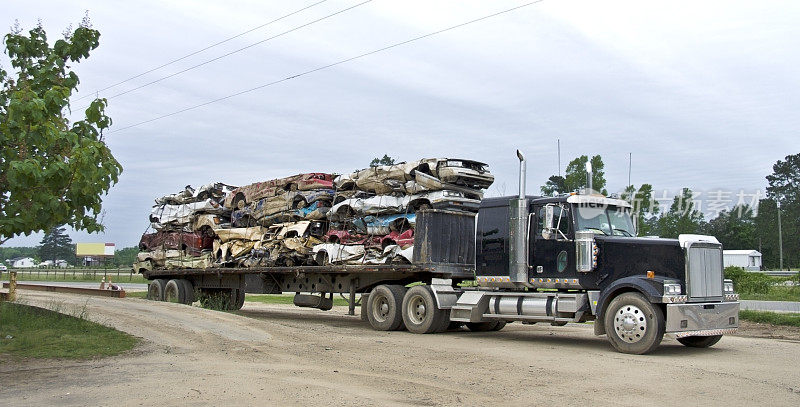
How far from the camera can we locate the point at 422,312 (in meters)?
15.4

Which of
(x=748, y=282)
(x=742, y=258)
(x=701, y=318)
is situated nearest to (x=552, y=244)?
(x=701, y=318)

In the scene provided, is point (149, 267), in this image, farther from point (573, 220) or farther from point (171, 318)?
point (573, 220)

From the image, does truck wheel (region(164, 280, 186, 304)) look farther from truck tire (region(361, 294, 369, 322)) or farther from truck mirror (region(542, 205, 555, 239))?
truck mirror (region(542, 205, 555, 239))

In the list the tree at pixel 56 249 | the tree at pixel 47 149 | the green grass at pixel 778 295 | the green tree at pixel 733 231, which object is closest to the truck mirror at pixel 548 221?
the tree at pixel 47 149

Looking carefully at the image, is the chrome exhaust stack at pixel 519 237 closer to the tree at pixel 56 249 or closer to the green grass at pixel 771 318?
the green grass at pixel 771 318

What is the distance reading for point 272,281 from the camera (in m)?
19.3

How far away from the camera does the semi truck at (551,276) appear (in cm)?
1207

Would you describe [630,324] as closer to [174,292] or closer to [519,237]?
[519,237]

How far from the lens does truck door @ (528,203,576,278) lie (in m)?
13.4

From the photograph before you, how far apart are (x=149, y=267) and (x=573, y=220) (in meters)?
15.7

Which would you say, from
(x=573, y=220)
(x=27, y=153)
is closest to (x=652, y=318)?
(x=573, y=220)

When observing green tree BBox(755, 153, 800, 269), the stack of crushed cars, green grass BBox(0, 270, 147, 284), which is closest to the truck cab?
the stack of crushed cars

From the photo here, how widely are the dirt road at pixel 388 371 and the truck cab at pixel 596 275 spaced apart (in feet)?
1.77

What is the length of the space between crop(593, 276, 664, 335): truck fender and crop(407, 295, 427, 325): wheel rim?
154 inches
